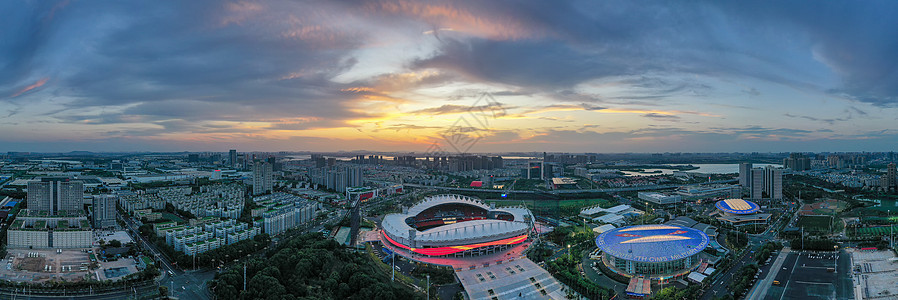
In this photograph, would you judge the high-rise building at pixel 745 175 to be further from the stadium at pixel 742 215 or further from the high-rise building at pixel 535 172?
the high-rise building at pixel 535 172

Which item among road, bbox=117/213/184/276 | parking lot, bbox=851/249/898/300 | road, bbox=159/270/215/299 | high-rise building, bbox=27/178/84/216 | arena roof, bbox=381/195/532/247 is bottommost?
road, bbox=159/270/215/299

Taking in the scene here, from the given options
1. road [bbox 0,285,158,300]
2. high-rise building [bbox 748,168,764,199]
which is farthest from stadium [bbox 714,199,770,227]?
road [bbox 0,285,158,300]

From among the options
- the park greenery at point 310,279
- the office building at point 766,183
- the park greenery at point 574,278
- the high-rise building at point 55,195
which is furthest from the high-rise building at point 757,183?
the high-rise building at point 55,195

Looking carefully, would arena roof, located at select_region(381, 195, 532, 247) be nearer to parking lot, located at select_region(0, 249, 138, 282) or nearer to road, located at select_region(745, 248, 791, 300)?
road, located at select_region(745, 248, 791, 300)

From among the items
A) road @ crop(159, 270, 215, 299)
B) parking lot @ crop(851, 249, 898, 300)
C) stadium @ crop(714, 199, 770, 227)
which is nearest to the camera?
parking lot @ crop(851, 249, 898, 300)

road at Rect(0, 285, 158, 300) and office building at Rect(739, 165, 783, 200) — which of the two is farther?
office building at Rect(739, 165, 783, 200)

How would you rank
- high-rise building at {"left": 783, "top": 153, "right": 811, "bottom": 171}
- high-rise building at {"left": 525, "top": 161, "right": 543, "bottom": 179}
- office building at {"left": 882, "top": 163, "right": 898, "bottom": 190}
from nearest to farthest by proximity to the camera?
office building at {"left": 882, "top": 163, "right": 898, "bottom": 190}, high-rise building at {"left": 525, "top": 161, "right": 543, "bottom": 179}, high-rise building at {"left": 783, "top": 153, "right": 811, "bottom": 171}

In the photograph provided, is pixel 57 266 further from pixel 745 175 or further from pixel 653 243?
pixel 745 175

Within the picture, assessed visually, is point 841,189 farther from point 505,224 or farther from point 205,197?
point 205,197
